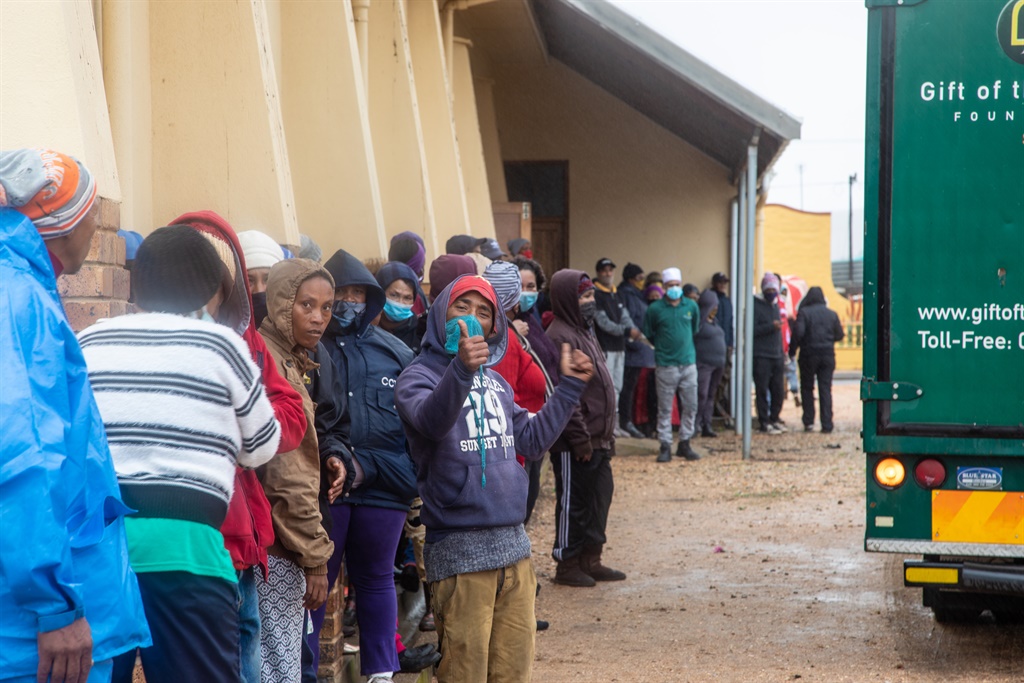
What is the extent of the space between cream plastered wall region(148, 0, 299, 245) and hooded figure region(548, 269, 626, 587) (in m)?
2.43

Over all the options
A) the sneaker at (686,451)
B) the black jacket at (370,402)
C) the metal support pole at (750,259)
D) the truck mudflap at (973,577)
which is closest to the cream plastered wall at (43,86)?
the black jacket at (370,402)

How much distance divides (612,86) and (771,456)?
636cm

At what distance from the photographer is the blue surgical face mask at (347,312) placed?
5.13 metres

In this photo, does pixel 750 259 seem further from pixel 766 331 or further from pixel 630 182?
pixel 630 182

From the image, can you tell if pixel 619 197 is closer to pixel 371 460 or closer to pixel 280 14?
pixel 280 14

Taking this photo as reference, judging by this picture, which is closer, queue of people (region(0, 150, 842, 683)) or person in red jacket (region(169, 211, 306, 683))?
queue of people (region(0, 150, 842, 683))

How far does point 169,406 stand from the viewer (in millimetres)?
3012

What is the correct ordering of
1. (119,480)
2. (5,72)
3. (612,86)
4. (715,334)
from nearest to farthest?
(119,480) → (5,72) → (715,334) → (612,86)

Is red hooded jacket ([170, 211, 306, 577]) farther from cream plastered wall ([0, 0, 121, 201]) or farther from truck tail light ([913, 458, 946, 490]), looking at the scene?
truck tail light ([913, 458, 946, 490])

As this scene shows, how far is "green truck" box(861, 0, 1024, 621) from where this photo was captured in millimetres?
5699

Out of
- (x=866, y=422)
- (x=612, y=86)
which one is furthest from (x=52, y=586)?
(x=612, y=86)

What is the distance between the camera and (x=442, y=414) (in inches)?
155

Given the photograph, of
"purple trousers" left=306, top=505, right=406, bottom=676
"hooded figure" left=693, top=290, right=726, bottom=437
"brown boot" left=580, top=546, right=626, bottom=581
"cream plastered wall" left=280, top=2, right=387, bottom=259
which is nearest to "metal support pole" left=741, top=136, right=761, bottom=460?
"hooded figure" left=693, top=290, right=726, bottom=437

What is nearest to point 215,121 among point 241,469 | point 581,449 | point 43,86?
point 43,86
